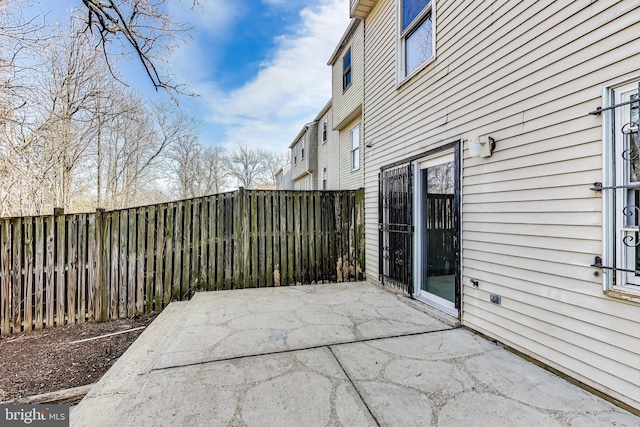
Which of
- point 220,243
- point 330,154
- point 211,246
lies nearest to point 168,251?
point 211,246

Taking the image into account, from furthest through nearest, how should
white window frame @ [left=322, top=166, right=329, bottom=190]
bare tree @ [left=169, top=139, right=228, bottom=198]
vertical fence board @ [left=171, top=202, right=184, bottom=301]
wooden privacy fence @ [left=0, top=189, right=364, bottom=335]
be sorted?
bare tree @ [left=169, top=139, right=228, bottom=198], white window frame @ [left=322, top=166, right=329, bottom=190], vertical fence board @ [left=171, top=202, right=184, bottom=301], wooden privacy fence @ [left=0, top=189, right=364, bottom=335]

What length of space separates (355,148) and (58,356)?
707 centimetres

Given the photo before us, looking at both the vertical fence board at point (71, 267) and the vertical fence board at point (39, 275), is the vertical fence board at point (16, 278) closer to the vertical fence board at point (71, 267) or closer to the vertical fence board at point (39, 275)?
the vertical fence board at point (39, 275)

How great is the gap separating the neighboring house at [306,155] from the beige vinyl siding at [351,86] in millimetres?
4215

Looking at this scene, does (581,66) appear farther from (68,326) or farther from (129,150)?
(129,150)

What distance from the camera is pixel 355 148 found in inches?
312

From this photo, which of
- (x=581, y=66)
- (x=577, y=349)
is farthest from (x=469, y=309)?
(x=581, y=66)

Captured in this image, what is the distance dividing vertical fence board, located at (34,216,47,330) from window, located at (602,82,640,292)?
598cm

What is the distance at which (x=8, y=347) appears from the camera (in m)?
3.39

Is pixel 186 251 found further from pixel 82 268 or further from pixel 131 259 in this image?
pixel 82 268

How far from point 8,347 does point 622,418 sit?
5.80 metres

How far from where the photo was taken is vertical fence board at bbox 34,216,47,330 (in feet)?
12.5

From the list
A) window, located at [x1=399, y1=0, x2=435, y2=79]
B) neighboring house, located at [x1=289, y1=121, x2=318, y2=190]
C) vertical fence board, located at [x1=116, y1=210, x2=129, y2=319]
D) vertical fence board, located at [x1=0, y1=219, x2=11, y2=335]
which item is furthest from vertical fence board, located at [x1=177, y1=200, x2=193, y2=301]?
neighboring house, located at [x1=289, y1=121, x2=318, y2=190]

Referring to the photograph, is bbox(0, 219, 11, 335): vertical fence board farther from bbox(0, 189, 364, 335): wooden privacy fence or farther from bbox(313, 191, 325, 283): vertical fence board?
bbox(313, 191, 325, 283): vertical fence board
